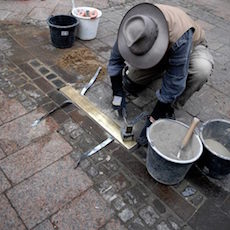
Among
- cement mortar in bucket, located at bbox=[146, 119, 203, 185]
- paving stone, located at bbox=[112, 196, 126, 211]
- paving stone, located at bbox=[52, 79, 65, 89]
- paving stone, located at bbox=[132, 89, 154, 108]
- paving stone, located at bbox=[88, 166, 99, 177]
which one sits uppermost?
cement mortar in bucket, located at bbox=[146, 119, 203, 185]

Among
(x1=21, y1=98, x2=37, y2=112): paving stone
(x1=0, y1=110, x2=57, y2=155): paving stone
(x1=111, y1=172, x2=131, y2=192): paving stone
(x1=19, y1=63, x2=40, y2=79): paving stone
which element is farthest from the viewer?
(x1=19, y1=63, x2=40, y2=79): paving stone

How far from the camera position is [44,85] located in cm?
318

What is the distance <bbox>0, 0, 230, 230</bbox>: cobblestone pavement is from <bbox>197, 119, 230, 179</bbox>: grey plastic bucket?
5.1 inches

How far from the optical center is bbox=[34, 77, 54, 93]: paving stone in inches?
123

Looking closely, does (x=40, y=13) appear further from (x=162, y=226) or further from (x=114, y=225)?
(x=162, y=226)

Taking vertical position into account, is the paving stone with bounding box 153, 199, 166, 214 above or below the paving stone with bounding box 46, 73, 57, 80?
above

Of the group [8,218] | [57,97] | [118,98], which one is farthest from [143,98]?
[8,218]

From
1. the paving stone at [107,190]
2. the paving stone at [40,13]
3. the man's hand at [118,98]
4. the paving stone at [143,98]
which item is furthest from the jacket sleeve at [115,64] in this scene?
the paving stone at [40,13]

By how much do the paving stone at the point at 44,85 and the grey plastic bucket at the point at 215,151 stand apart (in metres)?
1.84

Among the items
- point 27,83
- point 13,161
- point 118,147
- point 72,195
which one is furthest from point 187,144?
point 27,83

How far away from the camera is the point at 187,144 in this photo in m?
2.22

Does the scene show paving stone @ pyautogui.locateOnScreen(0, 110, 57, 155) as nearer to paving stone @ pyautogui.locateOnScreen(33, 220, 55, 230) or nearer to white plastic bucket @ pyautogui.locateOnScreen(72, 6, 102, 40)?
paving stone @ pyautogui.locateOnScreen(33, 220, 55, 230)

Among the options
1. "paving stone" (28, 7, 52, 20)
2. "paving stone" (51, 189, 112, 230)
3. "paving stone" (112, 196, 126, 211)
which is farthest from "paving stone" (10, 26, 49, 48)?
"paving stone" (112, 196, 126, 211)

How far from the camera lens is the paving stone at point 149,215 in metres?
2.08
